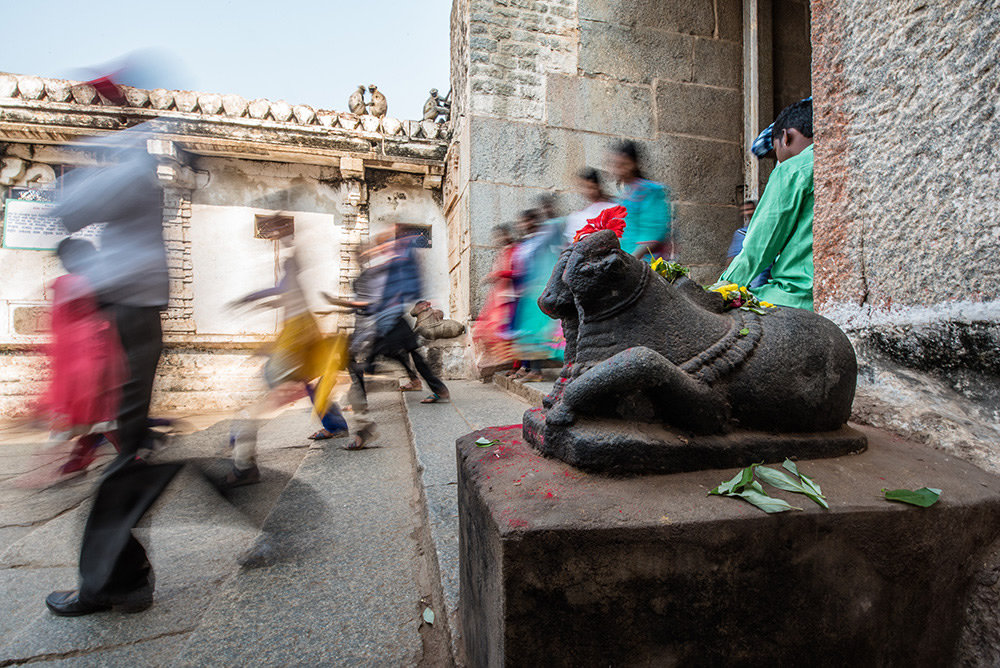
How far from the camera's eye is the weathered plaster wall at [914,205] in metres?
1.26

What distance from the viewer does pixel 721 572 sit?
0.90 m

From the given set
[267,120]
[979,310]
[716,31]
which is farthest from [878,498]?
[267,120]

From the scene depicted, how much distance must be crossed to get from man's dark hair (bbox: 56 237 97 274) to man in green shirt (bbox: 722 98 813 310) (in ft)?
8.17

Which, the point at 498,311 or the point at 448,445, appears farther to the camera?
the point at 498,311

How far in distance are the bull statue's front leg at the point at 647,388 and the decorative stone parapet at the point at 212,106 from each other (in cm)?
718

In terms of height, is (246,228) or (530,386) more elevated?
(246,228)

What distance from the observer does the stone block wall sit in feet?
17.5

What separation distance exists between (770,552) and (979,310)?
95 cm

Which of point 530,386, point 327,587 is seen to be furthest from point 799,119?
point 327,587

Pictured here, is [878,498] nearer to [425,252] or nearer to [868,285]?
[868,285]

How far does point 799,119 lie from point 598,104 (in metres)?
3.75

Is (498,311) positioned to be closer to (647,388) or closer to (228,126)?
(647,388)

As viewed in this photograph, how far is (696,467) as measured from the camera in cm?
107

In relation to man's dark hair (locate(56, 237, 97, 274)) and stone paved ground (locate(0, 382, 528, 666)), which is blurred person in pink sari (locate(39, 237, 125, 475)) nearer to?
man's dark hair (locate(56, 237, 97, 274))
